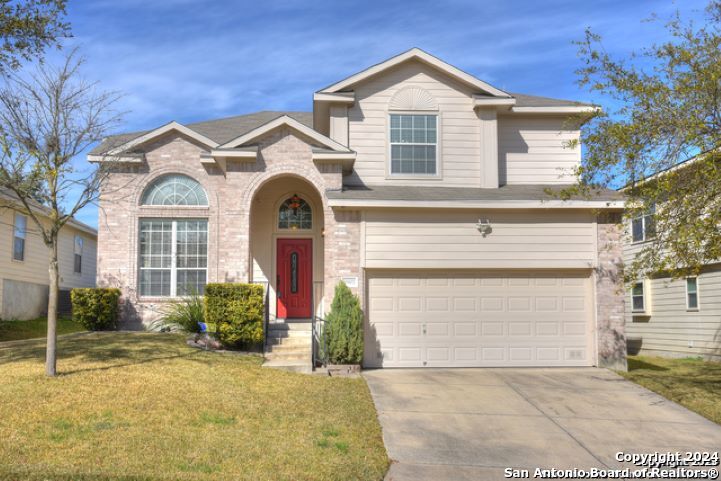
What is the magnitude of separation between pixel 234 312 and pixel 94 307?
4.06 m

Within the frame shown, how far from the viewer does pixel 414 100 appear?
15641 mm

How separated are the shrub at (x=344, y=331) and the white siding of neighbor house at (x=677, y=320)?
8664 millimetres

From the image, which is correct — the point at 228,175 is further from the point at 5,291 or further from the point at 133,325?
the point at 5,291

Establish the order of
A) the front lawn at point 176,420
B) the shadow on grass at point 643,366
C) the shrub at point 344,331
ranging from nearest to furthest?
the front lawn at point 176,420, the shrub at point 344,331, the shadow on grass at point 643,366

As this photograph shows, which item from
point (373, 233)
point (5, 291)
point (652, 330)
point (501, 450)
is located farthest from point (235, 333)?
point (652, 330)

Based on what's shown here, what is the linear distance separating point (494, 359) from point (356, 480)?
7625 mm

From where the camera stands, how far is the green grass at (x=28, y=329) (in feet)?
57.2

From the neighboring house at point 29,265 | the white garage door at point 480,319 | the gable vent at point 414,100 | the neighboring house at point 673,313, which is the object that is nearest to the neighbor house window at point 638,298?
the neighboring house at point 673,313

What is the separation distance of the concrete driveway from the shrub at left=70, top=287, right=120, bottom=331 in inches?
267

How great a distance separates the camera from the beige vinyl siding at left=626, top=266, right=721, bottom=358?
59.1 feet

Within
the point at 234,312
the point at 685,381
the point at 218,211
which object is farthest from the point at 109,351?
the point at 685,381

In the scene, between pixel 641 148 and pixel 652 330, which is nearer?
pixel 641 148

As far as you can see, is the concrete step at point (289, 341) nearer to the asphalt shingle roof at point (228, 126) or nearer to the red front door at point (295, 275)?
the red front door at point (295, 275)

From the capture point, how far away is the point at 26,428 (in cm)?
764
